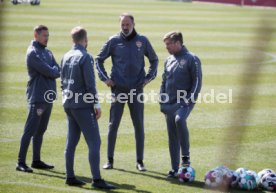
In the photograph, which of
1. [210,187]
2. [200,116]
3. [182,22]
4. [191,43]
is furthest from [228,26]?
[210,187]

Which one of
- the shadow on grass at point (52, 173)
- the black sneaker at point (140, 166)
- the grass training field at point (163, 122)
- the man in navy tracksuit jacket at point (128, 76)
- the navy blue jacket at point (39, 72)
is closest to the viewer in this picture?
the grass training field at point (163, 122)

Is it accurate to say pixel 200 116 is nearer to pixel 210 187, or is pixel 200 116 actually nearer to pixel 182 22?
pixel 210 187

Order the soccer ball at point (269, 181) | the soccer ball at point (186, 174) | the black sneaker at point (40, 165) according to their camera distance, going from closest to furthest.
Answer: the soccer ball at point (269, 181) < the soccer ball at point (186, 174) < the black sneaker at point (40, 165)

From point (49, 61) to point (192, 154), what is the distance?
8.51 ft

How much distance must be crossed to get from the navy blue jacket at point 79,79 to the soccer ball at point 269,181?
223 centimetres

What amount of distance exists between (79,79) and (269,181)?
2.55 m

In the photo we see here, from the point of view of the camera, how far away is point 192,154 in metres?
9.83

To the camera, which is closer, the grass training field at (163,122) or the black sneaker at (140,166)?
the grass training field at (163,122)

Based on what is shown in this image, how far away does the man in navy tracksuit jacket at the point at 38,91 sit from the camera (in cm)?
849

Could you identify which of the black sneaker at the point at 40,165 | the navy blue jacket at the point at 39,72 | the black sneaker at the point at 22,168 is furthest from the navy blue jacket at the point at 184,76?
the black sneaker at the point at 22,168

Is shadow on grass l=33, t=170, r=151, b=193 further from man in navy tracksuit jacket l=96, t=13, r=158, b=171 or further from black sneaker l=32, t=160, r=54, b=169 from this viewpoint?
man in navy tracksuit jacket l=96, t=13, r=158, b=171

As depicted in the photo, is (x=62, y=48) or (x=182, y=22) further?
(x=182, y=22)

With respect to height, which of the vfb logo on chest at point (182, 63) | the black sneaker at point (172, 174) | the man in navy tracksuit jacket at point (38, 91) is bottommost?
the black sneaker at point (172, 174)

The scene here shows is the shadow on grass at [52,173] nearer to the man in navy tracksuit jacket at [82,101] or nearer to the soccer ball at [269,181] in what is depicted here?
the man in navy tracksuit jacket at [82,101]
